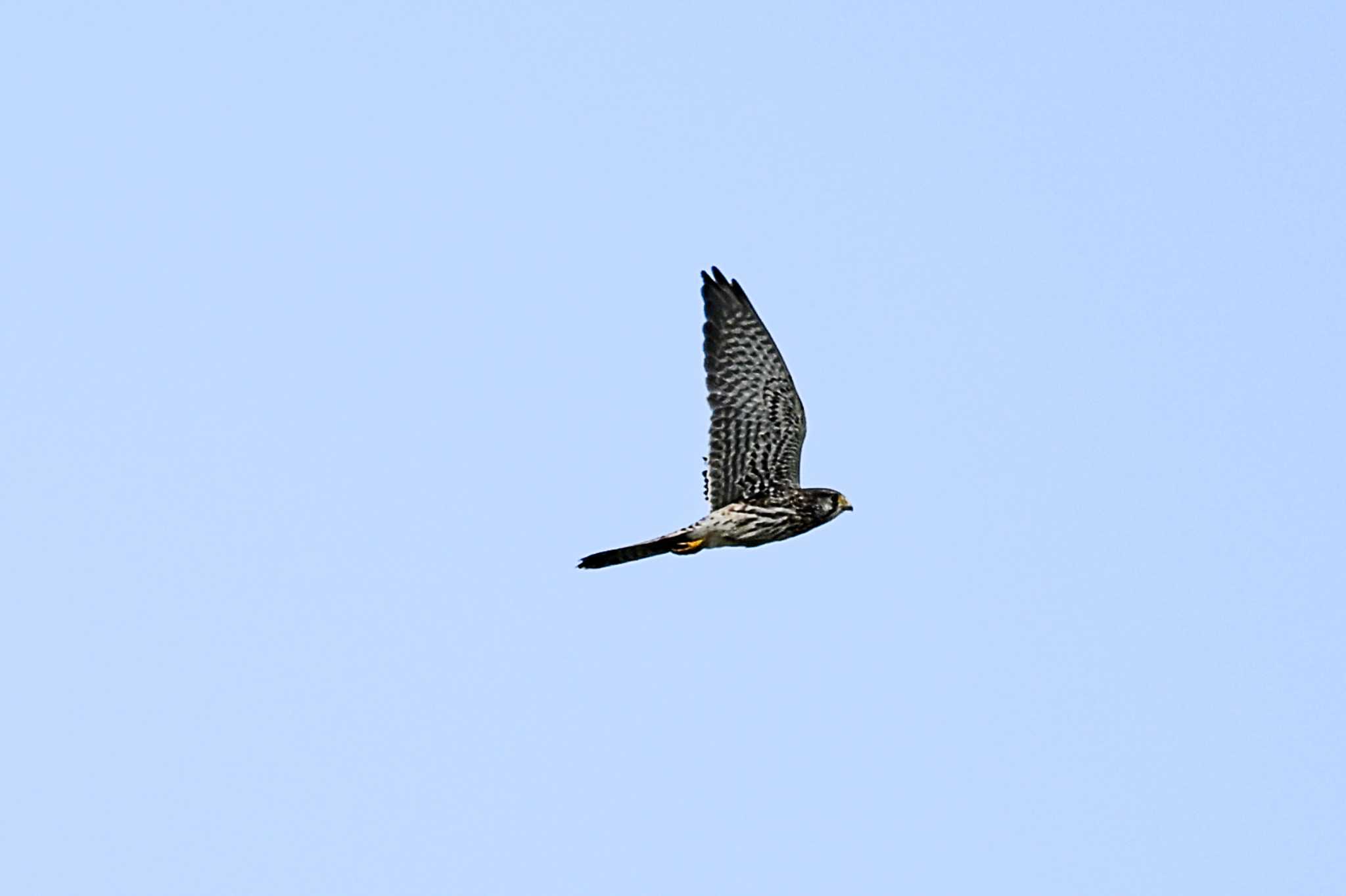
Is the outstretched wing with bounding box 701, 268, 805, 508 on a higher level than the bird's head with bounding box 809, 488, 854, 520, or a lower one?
higher

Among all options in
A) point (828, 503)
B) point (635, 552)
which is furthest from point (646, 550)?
point (828, 503)

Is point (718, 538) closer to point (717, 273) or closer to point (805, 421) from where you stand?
point (805, 421)

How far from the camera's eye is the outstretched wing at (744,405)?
18.8m

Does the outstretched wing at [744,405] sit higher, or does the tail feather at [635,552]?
the outstretched wing at [744,405]

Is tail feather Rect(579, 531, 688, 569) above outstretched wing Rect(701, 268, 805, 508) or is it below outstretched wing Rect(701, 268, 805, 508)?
below

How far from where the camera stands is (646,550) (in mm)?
18406

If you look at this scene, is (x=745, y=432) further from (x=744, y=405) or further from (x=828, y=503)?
(x=828, y=503)

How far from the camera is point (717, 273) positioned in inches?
749

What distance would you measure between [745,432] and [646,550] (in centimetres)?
171

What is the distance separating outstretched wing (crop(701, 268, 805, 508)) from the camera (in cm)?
1877

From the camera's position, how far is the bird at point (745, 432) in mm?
18766

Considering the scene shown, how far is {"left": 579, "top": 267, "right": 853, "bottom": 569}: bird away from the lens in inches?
739

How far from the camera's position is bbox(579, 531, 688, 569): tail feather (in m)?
18.1

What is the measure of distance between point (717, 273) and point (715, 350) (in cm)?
89
